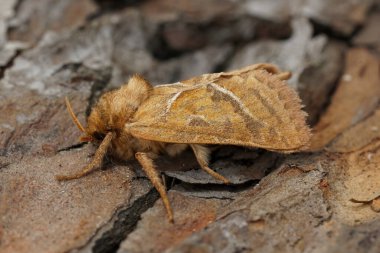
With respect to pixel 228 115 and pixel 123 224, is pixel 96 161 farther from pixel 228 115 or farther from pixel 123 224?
pixel 228 115

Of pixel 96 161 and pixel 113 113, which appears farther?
pixel 113 113

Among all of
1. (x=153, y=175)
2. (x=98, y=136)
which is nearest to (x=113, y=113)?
(x=98, y=136)

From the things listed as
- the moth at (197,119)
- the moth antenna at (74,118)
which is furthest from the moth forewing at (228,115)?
the moth antenna at (74,118)

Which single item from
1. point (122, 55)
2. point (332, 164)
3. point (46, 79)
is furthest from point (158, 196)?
point (122, 55)

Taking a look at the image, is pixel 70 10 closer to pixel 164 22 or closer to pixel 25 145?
pixel 164 22

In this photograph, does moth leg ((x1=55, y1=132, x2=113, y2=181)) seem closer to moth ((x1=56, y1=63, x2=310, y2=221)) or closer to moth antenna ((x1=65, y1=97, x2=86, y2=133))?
moth ((x1=56, y1=63, x2=310, y2=221))

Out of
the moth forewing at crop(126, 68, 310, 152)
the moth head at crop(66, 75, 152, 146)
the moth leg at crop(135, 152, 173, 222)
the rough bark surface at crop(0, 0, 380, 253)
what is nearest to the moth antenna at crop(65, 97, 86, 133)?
the moth head at crop(66, 75, 152, 146)

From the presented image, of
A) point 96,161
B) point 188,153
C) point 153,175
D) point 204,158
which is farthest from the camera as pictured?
point 188,153
